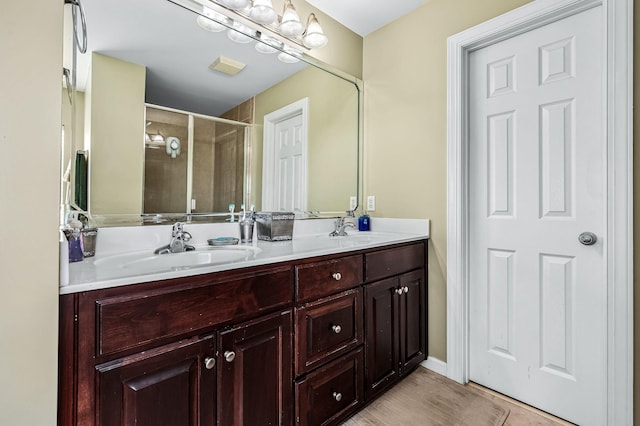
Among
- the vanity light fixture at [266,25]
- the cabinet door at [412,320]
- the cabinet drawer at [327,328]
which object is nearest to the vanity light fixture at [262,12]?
the vanity light fixture at [266,25]

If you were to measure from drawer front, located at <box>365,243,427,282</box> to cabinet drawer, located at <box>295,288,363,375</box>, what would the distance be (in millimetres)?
141

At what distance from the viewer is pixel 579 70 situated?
1.43 m

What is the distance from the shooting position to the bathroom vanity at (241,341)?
29.9 inches

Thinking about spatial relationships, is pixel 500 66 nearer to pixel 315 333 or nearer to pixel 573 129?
pixel 573 129

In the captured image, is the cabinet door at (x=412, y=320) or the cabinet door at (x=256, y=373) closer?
the cabinet door at (x=256, y=373)

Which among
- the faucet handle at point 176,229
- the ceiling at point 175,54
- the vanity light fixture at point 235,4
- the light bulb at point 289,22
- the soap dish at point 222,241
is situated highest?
the light bulb at point 289,22

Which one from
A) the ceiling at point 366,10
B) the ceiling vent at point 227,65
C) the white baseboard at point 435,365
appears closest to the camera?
the ceiling vent at point 227,65

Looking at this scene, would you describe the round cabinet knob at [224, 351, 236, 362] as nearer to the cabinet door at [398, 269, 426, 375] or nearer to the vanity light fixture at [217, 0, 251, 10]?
the cabinet door at [398, 269, 426, 375]

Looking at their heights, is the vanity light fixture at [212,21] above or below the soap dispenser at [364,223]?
above

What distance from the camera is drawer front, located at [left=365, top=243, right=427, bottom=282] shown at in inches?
59.8

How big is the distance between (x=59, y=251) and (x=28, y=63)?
0.42m

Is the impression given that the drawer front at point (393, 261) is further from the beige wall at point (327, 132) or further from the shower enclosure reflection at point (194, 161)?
the shower enclosure reflection at point (194, 161)

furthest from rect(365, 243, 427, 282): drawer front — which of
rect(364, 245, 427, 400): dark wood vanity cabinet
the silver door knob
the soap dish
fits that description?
the silver door knob

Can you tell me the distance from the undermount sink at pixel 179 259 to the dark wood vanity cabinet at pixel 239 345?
13 centimetres
